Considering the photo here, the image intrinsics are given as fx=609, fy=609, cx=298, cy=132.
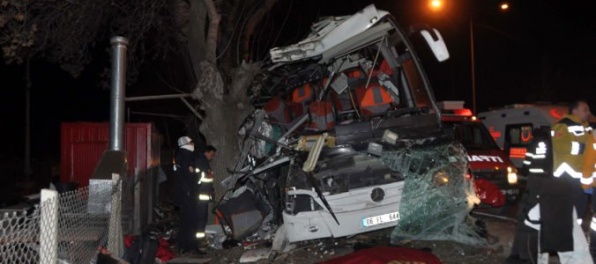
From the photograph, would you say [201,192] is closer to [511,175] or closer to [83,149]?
[83,149]

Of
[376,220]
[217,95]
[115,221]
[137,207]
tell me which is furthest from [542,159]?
[137,207]

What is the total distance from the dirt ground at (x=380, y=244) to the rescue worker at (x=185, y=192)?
0.33m

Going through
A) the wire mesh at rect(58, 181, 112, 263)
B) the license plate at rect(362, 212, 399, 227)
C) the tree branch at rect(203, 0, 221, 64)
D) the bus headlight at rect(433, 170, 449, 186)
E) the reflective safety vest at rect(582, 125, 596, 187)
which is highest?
the tree branch at rect(203, 0, 221, 64)

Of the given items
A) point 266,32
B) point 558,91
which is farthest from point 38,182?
point 558,91

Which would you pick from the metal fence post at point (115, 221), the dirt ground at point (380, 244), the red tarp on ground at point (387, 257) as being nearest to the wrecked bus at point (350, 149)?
the dirt ground at point (380, 244)

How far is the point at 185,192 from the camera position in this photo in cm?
855

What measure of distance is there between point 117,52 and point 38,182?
20637 millimetres

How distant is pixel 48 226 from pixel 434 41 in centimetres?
544

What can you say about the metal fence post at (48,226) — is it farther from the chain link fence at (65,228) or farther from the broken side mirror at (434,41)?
the broken side mirror at (434,41)

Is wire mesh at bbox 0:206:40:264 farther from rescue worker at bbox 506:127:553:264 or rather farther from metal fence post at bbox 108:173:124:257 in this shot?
rescue worker at bbox 506:127:553:264

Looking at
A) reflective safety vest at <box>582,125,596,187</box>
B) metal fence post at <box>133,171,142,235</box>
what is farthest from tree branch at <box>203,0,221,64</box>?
reflective safety vest at <box>582,125,596,187</box>

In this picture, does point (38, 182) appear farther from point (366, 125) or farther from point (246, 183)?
point (366, 125)

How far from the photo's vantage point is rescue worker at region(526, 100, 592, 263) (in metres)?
5.73

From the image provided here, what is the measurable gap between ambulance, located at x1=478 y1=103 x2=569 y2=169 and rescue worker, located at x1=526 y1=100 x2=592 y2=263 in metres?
8.16
